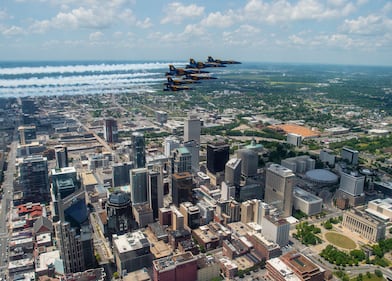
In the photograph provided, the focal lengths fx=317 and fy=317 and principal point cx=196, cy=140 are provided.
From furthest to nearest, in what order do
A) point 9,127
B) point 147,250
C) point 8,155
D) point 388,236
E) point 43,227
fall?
point 9,127, point 8,155, point 388,236, point 43,227, point 147,250

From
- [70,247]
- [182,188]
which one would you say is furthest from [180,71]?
[70,247]

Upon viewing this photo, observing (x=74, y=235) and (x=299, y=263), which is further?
(x=299, y=263)

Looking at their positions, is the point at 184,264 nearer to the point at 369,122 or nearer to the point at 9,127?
the point at 9,127

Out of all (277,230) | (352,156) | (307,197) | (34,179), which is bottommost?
(307,197)

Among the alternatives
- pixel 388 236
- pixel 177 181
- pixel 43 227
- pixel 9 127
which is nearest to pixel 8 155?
pixel 9 127

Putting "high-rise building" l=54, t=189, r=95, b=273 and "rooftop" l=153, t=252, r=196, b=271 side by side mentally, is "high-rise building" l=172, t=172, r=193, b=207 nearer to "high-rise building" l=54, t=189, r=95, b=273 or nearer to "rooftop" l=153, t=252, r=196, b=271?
"rooftop" l=153, t=252, r=196, b=271

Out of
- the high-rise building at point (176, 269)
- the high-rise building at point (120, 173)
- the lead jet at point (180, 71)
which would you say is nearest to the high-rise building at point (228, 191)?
the high-rise building at point (120, 173)

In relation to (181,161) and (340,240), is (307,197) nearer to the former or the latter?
(340,240)
